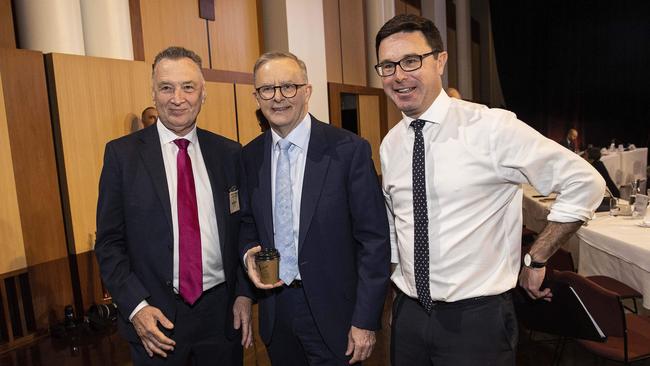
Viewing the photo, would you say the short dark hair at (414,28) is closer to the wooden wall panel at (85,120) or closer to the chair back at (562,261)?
the chair back at (562,261)

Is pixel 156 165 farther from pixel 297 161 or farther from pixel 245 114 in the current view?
pixel 245 114

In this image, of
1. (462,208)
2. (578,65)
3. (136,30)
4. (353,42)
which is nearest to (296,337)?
(462,208)

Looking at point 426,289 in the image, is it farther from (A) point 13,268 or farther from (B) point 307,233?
(A) point 13,268

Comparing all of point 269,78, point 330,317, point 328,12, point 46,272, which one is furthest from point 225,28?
point 330,317

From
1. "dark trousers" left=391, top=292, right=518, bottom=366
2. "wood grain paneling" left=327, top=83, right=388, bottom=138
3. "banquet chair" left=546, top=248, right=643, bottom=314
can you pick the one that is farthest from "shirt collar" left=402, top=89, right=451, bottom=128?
"wood grain paneling" left=327, top=83, right=388, bottom=138

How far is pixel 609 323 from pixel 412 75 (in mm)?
1644

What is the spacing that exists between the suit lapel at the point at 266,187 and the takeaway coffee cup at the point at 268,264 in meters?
0.14

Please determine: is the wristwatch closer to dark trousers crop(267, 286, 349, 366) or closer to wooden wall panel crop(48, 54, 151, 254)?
dark trousers crop(267, 286, 349, 366)

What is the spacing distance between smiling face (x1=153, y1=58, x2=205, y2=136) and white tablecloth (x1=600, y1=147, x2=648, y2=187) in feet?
23.8

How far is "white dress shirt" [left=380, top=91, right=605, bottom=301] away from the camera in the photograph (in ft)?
4.98

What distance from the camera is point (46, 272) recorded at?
3480mm

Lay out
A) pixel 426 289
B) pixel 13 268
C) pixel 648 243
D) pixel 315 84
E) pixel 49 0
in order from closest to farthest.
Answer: pixel 426 289 → pixel 648 243 → pixel 13 268 → pixel 49 0 → pixel 315 84

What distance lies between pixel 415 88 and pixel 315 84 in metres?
4.78

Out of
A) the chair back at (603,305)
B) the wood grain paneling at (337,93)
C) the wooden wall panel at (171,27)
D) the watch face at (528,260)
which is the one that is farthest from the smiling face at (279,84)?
the wood grain paneling at (337,93)
